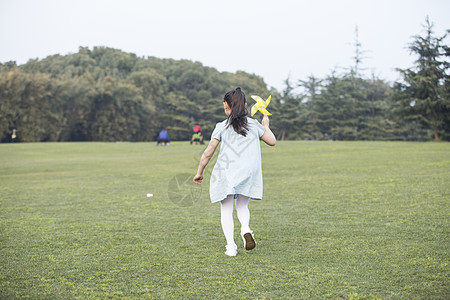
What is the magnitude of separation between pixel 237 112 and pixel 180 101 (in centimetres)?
5766

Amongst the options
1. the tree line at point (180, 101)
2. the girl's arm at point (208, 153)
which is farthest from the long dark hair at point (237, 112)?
the tree line at point (180, 101)

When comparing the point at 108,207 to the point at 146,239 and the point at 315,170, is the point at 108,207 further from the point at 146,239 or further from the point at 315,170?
the point at 315,170

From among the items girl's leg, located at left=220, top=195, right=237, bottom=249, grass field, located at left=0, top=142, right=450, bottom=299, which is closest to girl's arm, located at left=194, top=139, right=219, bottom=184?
girl's leg, located at left=220, top=195, right=237, bottom=249

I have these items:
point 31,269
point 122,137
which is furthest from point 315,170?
point 122,137

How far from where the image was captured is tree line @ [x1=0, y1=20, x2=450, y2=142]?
3188 centimetres

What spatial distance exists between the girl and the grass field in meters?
0.37

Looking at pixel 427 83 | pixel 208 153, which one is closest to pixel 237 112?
pixel 208 153

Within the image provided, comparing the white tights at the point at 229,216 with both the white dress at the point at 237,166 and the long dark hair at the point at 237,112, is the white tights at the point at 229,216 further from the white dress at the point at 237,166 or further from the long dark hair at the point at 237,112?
the long dark hair at the point at 237,112

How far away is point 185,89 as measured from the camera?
66250 millimetres

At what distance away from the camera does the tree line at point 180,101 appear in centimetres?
3188

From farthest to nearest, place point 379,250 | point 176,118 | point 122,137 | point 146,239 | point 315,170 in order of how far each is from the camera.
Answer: point 176,118
point 122,137
point 315,170
point 146,239
point 379,250

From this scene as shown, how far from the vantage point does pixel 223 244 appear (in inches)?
198

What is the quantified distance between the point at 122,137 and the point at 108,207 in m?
49.1

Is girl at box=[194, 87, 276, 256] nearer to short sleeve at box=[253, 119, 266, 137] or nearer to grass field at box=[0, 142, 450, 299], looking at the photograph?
short sleeve at box=[253, 119, 266, 137]
